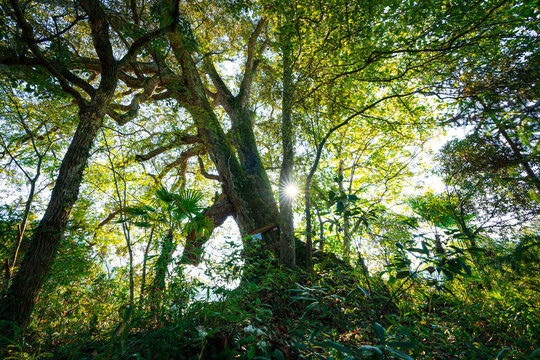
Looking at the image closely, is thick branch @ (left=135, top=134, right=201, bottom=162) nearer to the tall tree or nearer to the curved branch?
the curved branch

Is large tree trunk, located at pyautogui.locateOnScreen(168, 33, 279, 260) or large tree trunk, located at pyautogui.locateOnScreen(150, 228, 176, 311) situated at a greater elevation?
large tree trunk, located at pyautogui.locateOnScreen(168, 33, 279, 260)

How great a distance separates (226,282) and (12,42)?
15.5ft

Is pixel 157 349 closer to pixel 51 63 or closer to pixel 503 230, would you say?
pixel 51 63

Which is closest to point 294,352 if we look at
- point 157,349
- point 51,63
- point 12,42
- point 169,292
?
point 157,349

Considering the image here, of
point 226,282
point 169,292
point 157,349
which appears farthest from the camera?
point 226,282

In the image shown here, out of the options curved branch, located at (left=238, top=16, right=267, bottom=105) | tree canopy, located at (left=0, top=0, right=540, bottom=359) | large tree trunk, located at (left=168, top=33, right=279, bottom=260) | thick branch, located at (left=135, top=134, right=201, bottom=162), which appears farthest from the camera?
curved branch, located at (left=238, top=16, right=267, bottom=105)

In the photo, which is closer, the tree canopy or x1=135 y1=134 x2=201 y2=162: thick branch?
the tree canopy

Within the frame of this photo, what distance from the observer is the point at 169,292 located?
1.64 meters

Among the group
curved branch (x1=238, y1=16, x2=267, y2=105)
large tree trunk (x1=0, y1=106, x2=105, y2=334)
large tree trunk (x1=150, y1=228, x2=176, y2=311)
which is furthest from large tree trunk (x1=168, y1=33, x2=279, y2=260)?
large tree trunk (x1=150, y1=228, x2=176, y2=311)

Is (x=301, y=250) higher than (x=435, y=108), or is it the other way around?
(x=435, y=108)

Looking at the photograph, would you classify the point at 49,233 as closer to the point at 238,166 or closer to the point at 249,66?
the point at 238,166

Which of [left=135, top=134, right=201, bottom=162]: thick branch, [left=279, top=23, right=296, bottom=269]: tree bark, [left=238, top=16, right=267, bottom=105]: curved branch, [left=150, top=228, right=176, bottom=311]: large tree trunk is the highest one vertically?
[left=238, top=16, right=267, bottom=105]: curved branch

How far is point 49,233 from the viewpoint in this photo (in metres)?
2.49

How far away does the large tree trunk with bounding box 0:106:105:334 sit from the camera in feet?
7.04
